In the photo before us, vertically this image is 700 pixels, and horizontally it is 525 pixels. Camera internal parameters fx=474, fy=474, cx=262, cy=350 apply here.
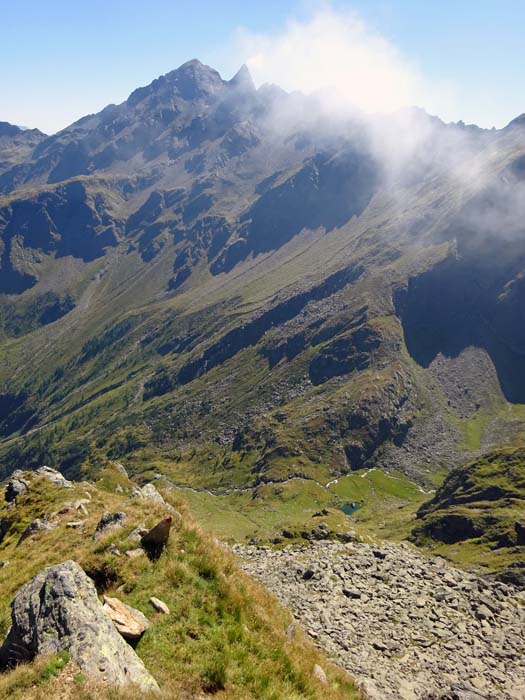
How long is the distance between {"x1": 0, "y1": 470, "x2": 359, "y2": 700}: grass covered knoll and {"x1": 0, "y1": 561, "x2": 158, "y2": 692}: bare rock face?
1.92 feet

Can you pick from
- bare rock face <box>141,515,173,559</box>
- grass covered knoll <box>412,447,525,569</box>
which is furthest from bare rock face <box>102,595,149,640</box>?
grass covered knoll <box>412,447,525,569</box>

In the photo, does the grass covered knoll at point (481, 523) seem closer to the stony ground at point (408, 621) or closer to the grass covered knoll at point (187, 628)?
the stony ground at point (408, 621)

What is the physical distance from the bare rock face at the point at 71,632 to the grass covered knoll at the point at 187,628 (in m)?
0.58

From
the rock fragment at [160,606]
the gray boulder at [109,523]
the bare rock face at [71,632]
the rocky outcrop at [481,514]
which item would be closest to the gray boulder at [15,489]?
the gray boulder at [109,523]

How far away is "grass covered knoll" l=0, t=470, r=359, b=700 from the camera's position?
13977 mm

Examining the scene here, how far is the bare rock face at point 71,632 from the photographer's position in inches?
564

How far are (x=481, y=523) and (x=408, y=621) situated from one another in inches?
5476

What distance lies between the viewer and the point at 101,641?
15102 millimetres

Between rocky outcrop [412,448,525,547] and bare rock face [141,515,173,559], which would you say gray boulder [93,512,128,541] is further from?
rocky outcrop [412,448,525,547]

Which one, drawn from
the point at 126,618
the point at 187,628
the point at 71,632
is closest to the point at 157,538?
the point at 126,618

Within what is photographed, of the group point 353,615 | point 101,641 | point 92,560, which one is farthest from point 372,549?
point 101,641

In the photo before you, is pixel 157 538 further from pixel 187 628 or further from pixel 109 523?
pixel 109 523

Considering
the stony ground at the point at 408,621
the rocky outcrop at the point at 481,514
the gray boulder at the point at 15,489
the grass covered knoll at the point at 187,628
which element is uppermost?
the grass covered knoll at the point at 187,628

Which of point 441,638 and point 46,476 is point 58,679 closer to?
point 441,638
